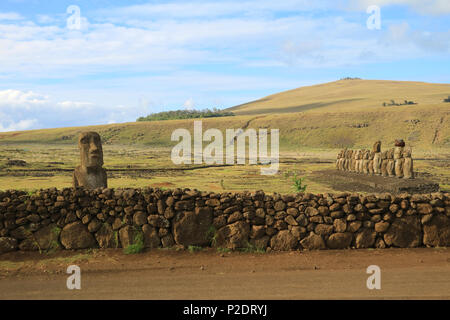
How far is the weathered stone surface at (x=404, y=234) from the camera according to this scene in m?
9.36

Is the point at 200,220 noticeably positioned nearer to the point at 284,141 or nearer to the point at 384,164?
the point at 384,164

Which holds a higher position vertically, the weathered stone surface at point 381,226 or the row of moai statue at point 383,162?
the row of moai statue at point 383,162

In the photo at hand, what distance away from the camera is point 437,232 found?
372 inches

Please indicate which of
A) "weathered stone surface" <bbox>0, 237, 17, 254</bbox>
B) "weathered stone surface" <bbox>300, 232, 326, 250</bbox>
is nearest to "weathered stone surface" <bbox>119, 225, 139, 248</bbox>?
"weathered stone surface" <bbox>0, 237, 17, 254</bbox>

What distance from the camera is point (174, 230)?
923 cm

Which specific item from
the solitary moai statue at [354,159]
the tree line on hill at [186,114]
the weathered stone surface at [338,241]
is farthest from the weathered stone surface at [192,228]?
the tree line on hill at [186,114]

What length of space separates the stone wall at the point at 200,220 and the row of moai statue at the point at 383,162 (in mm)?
12232

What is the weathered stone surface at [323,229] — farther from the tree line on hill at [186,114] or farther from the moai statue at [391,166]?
the tree line on hill at [186,114]

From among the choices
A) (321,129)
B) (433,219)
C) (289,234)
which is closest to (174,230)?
(289,234)

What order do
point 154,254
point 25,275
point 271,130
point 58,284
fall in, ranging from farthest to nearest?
point 271,130
point 154,254
point 25,275
point 58,284

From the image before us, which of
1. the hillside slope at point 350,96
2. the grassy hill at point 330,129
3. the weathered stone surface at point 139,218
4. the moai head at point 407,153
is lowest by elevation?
the weathered stone surface at point 139,218

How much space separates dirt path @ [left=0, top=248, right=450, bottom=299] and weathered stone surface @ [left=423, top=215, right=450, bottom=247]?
0.20 metres
